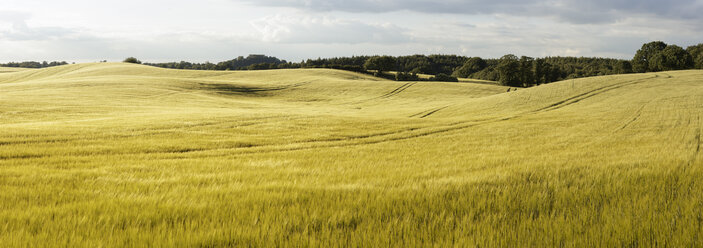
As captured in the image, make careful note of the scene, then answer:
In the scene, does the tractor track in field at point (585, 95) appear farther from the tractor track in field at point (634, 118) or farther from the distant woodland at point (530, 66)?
the distant woodland at point (530, 66)

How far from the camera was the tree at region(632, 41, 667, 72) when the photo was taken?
286 ft

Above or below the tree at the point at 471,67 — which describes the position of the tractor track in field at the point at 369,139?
below

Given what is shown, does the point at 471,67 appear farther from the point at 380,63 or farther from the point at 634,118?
the point at 634,118

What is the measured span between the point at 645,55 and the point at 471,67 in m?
58.1

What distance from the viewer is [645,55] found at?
88875mm

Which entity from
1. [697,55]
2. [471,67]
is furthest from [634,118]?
[471,67]

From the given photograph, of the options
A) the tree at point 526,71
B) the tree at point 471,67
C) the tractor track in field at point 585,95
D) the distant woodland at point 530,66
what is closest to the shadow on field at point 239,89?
the tractor track in field at point 585,95

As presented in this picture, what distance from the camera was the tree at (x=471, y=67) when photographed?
5517 inches

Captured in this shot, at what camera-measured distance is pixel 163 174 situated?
20.5ft

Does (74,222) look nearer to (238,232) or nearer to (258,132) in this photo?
(238,232)

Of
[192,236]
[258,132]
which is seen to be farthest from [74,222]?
[258,132]

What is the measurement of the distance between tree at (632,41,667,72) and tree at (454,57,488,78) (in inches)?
2136

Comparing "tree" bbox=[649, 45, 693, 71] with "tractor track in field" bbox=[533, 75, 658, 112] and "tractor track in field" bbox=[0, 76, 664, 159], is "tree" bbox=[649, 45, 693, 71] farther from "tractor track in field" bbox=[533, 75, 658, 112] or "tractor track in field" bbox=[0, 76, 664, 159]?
"tractor track in field" bbox=[0, 76, 664, 159]

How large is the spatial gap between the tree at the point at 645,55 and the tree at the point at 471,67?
54262mm
